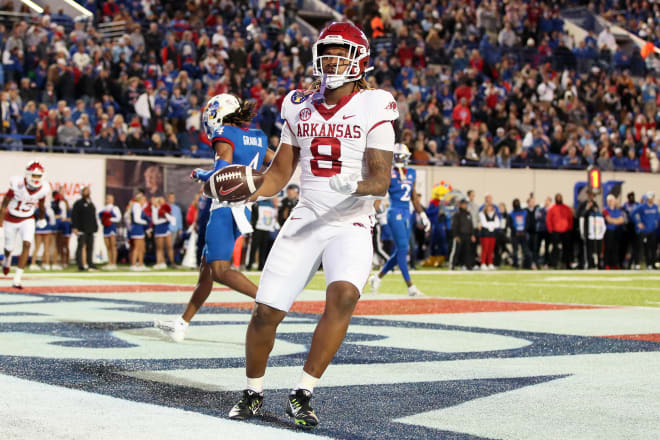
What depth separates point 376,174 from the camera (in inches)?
179

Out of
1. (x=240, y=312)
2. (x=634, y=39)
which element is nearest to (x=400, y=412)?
(x=240, y=312)

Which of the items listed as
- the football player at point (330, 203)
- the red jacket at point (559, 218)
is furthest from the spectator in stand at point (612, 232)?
the football player at point (330, 203)

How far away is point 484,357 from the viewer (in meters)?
6.71

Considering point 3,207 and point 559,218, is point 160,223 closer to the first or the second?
point 3,207

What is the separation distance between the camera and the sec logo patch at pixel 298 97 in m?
4.77

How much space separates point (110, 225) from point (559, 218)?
10397 mm

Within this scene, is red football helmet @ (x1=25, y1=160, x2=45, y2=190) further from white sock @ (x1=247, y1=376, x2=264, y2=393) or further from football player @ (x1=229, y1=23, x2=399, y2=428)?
white sock @ (x1=247, y1=376, x2=264, y2=393)

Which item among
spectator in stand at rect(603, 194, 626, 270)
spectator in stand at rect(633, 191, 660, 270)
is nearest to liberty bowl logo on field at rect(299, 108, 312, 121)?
spectator in stand at rect(603, 194, 626, 270)

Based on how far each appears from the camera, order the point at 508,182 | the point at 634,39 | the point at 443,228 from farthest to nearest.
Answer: the point at 634,39, the point at 508,182, the point at 443,228

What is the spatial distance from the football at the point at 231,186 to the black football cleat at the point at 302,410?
0.90m

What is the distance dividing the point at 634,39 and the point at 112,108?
2084cm

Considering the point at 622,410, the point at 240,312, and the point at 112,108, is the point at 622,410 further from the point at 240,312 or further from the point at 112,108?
the point at 112,108

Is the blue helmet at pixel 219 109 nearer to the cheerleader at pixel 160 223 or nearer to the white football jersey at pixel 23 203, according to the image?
the white football jersey at pixel 23 203

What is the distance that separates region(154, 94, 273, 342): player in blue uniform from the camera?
7.45 meters
